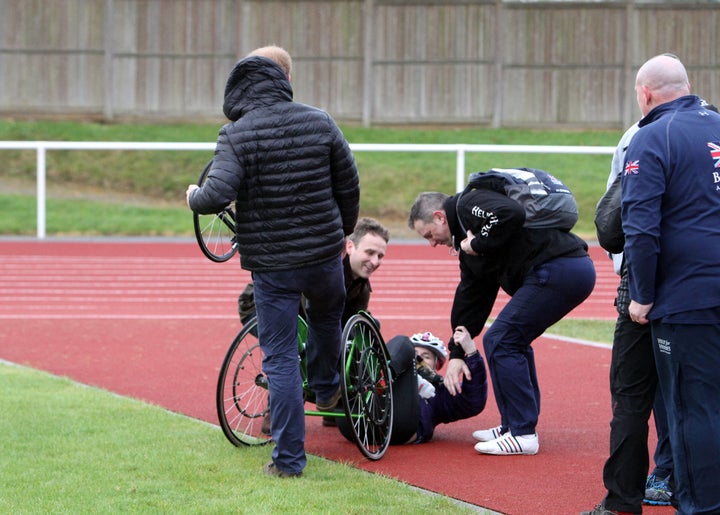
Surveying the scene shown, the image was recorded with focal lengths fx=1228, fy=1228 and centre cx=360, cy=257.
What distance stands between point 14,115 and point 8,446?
22309 mm

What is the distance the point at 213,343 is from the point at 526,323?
451 cm

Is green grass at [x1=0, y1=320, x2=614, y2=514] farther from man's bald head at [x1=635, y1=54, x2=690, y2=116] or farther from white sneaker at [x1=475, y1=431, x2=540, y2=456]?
man's bald head at [x1=635, y1=54, x2=690, y2=116]

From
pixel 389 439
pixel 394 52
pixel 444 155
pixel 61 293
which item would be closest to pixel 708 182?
pixel 389 439

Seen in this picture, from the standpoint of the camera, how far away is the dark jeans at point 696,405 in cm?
474

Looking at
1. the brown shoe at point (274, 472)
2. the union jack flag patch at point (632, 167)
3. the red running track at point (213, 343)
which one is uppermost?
the union jack flag patch at point (632, 167)

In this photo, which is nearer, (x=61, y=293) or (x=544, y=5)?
(x=61, y=293)

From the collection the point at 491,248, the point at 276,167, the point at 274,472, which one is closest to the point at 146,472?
the point at 274,472

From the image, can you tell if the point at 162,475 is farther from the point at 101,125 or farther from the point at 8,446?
the point at 101,125

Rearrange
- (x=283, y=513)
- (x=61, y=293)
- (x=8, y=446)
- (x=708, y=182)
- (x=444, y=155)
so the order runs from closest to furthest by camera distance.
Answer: (x=708, y=182), (x=283, y=513), (x=8, y=446), (x=61, y=293), (x=444, y=155)

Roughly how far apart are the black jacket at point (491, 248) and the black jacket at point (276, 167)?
80 centimetres

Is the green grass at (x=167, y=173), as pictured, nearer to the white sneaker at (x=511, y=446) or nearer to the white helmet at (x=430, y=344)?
the white helmet at (x=430, y=344)

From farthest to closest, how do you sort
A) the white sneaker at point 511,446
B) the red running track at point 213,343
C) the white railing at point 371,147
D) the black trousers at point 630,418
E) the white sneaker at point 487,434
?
the white railing at point 371,147
the white sneaker at point 487,434
the white sneaker at point 511,446
the red running track at point 213,343
the black trousers at point 630,418

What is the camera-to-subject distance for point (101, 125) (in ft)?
89.2

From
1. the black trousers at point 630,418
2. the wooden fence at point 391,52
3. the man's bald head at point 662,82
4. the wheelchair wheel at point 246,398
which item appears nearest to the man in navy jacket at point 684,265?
the man's bald head at point 662,82
